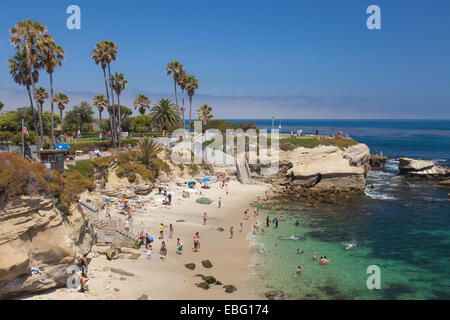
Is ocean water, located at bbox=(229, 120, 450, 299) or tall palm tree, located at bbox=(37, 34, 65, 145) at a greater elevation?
tall palm tree, located at bbox=(37, 34, 65, 145)

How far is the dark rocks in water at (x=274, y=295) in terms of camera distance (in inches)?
698

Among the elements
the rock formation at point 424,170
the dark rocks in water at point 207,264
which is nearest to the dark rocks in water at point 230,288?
the dark rocks in water at point 207,264

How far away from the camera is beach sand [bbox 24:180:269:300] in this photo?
1711 centimetres

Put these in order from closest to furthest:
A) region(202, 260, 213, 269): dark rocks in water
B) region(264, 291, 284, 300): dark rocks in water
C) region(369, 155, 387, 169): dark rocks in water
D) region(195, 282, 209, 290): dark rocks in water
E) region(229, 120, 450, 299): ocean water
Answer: region(264, 291, 284, 300): dark rocks in water < region(195, 282, 209, 290): dark rocks in water < region(229, 120, 450, 299): ocean water < region(202, 260, 213, 269): dark rocks in water < region(369, 155, 387, 169): dark rocks in water

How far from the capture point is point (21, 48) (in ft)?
99.3

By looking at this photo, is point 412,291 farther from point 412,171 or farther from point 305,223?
point 412,171

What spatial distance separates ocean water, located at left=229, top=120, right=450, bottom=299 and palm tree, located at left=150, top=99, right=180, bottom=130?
31477 millimetres

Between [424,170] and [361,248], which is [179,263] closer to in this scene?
[361,248]

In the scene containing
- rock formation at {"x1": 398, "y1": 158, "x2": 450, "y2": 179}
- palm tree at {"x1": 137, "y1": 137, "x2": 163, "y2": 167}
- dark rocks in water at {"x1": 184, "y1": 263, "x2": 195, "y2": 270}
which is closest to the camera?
dark rocks in water at {"x1": 184, "y1": 263, "x2": 195, "y2": 270}

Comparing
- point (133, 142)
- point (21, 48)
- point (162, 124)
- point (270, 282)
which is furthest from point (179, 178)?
point (270, 282)

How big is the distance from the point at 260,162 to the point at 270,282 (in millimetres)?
33274

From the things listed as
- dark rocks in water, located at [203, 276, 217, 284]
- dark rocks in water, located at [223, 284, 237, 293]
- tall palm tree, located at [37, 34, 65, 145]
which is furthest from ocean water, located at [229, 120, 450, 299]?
tall palm tree, located at [37, 34, 65, 145]

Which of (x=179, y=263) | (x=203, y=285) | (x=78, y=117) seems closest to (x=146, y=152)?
(x=179, y=263)

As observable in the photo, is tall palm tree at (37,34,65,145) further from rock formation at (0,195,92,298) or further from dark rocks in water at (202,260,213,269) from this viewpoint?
dark rocks in water at (202,260,213,269)
